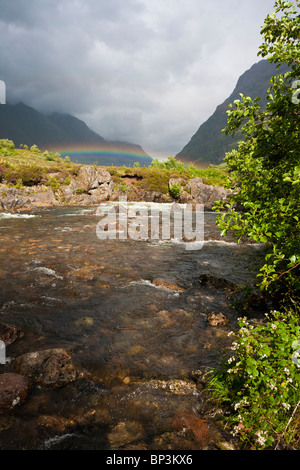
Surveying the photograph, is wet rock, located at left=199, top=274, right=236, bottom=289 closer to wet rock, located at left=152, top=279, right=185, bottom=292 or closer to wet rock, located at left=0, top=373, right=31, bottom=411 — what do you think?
wet rock, located at left=152, top=279, right=185, bottom=292

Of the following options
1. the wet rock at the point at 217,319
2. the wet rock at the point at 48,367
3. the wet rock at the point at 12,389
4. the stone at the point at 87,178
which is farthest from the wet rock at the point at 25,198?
the wet rock at the point at 217,319

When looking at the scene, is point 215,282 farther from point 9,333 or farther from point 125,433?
point 9,333

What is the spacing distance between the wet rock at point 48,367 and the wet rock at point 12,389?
Result: 261mm

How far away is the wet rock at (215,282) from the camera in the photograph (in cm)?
888

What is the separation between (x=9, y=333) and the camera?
561cm

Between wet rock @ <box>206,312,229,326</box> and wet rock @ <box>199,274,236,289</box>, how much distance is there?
2314 mm

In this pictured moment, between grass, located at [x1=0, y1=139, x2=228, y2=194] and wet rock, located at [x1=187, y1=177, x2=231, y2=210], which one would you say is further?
wet rock, located at [x1=187, y1=177, x2=231, y2=210]

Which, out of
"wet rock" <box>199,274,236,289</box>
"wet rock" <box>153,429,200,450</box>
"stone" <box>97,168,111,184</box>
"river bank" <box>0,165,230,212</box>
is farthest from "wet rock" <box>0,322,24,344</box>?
"stone" <box>97,168,111,184</box>

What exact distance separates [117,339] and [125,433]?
242 centimetres

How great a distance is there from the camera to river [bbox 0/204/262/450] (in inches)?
138

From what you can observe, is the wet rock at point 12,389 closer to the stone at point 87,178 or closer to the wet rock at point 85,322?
the wet rock at point 85,322

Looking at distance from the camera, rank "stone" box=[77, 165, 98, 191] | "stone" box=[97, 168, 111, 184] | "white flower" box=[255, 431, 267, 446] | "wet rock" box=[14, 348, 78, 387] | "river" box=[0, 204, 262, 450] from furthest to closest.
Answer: "stone" box=[97, 168, 111, 184]
"stone" box=[77, 165, 98, 191]
"wet rock" box=[14, 348, 78, 387]
"river" box=[0, 204, 262, 450]
"white flower" box=[255, 431, 267, 446]

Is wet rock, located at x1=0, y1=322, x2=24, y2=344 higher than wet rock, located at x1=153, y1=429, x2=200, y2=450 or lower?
higher
